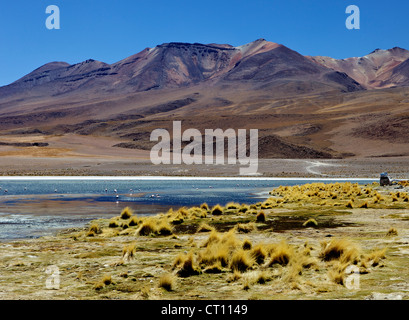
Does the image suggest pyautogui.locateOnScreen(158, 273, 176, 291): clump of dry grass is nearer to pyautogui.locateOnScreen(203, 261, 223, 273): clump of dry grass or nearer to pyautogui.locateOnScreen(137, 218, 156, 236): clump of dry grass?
pyautogui.locateOnScreen(203, 261, 223, 273): clump of dry grass

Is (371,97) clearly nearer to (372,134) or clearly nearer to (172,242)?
(372,134)

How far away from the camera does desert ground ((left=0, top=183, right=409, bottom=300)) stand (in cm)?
775

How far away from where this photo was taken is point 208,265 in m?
9.62


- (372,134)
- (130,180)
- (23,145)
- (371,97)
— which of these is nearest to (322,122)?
(372,134)

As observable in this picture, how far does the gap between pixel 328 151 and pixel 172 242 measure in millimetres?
99362

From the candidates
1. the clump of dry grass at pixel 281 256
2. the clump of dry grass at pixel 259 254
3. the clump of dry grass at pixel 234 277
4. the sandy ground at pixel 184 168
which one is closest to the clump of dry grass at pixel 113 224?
the clump of dry grass at pixel 259 254

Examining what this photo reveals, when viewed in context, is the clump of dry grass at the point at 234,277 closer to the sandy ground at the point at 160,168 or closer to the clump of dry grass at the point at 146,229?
the clump of dry grass at the point at 146,229

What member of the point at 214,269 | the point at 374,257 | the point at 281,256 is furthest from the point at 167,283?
the point at 374,257

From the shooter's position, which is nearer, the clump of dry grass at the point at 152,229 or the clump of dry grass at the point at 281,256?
the clump of dry grass at the point at 281,256

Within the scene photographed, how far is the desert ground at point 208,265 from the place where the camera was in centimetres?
775

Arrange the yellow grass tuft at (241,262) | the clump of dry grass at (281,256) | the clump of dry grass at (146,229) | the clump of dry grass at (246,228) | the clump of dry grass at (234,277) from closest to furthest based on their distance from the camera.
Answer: the clump of dry grass at (234,277), the yellow grass tuft at (241,262), the clump of dry grass at (281,256), the clump of dry grass at (146,229), the clump of dry grass at (246,228)

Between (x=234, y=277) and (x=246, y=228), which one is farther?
(x=246, y=228)

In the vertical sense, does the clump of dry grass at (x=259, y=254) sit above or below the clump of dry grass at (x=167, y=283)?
above

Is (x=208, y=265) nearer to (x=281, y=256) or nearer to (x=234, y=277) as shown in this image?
(x=234, y=277)
